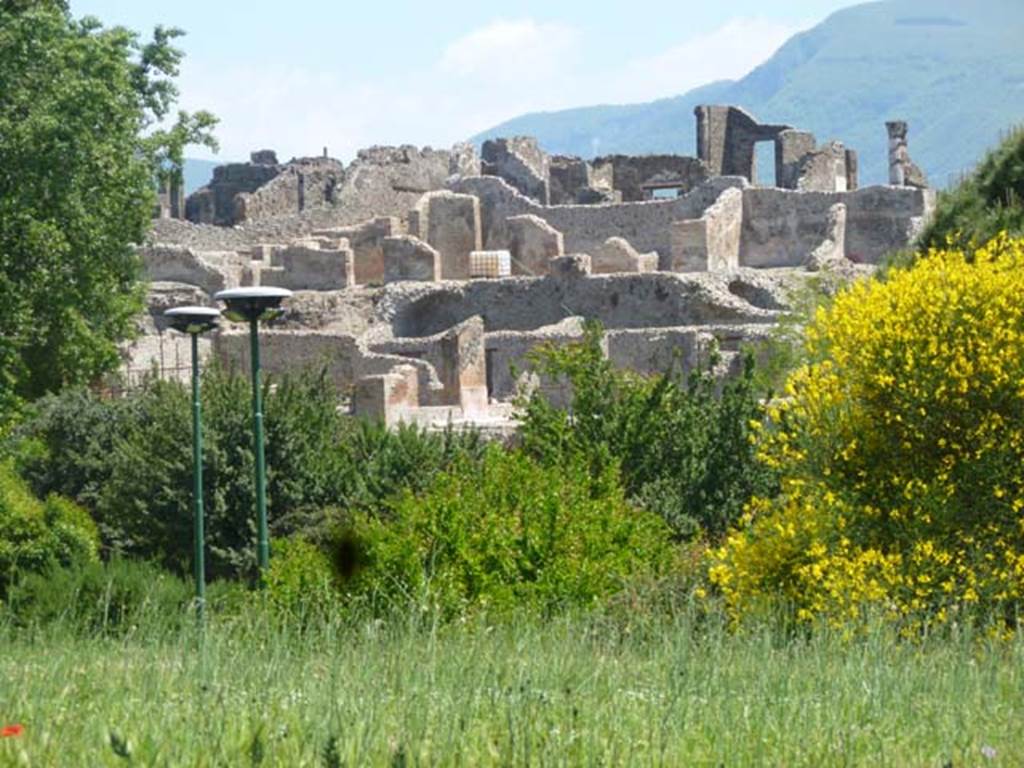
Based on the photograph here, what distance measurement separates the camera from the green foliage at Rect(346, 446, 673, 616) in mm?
18250

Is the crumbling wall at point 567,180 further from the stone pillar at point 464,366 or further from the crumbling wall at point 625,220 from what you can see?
the stone pillar at point 464,366

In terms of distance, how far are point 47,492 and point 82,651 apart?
2021cm

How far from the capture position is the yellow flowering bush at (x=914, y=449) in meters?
16.6

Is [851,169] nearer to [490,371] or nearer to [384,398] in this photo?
[490,371]

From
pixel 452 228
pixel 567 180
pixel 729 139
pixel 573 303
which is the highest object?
pixel 729 139

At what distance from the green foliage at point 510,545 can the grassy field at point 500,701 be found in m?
5.64

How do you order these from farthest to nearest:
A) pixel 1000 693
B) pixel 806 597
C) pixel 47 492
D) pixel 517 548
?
pixel 47 492, pixel 517 548, pixel 806 597, pixel 1000 693

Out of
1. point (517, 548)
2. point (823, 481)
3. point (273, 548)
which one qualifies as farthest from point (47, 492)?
point (823, 481)

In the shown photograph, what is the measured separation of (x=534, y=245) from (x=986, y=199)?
25.7 m

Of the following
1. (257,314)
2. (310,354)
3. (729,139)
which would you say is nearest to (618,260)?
(310,354)

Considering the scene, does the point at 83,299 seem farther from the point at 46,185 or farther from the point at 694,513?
the point at 694,513

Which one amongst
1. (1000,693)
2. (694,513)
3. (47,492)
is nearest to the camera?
(1000,693)

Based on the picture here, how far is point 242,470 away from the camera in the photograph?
88.6 feet

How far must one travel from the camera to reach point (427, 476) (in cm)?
2686
